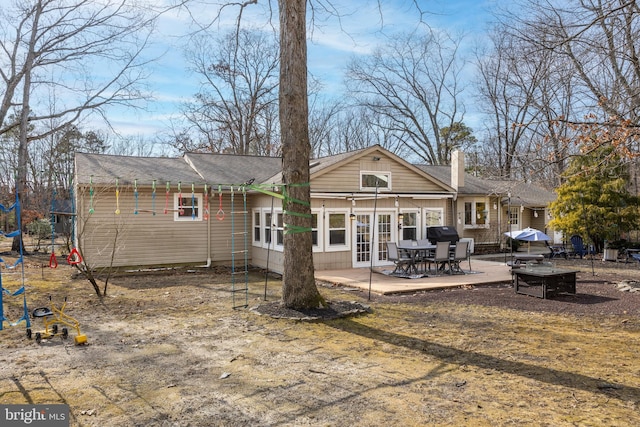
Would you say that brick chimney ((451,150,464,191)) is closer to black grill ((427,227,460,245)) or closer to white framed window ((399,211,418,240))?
black grill ((427,227,460,245))

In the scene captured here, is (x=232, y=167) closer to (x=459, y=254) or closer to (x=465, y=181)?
(x=459, y=254)

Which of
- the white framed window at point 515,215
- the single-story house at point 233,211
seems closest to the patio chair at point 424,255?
the single-story house at point 233,211

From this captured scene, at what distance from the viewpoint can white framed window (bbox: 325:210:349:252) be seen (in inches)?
552

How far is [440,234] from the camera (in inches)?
611

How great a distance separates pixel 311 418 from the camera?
3957 mm

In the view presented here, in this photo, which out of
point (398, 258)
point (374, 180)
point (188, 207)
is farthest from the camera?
point (374, 180)

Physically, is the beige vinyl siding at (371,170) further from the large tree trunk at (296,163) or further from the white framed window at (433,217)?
the large tree trunk at (296,163)

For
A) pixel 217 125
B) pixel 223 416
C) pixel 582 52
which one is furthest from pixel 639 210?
pixel 217 125

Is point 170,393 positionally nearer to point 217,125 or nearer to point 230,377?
point 230,377

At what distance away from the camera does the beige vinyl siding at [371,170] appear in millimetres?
14555

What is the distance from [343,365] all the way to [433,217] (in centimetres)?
1147

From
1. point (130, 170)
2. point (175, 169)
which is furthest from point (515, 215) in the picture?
point (130, 170)

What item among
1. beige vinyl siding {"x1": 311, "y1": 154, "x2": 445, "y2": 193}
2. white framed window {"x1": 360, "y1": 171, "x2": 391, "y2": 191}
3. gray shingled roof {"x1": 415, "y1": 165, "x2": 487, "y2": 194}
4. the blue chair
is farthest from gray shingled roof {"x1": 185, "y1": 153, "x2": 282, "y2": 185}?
the blue chair

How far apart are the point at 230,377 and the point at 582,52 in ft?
24.7
